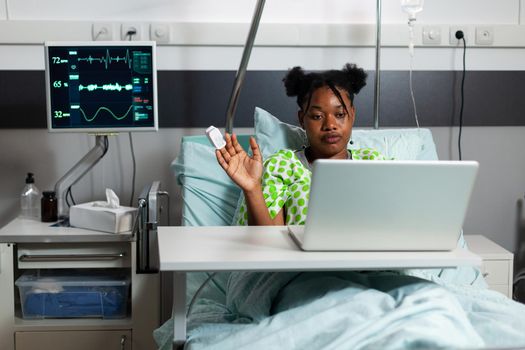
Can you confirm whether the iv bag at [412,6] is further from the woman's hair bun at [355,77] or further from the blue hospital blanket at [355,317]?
the blue hospital blanket at [355,317]

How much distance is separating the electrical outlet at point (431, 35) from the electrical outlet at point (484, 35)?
0.16 m

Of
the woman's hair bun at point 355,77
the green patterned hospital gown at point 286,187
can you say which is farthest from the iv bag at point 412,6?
the green patterned hospital gown at point 286,187

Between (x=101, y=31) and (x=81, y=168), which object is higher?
(x=101, y=31)

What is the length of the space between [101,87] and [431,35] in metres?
1.33

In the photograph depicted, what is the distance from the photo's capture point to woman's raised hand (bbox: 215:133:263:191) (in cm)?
184

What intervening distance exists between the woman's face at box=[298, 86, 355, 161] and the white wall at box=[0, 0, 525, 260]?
72 cm

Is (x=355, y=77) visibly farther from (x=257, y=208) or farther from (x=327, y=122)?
(x=257, y=208)

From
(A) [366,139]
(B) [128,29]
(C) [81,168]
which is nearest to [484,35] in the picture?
(A) [366,139]

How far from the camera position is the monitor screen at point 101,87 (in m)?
2.44

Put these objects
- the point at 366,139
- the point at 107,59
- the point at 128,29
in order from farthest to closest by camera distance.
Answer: the point at 128,29 < the point at 366,139 < the point at 107,59

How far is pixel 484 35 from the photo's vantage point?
2.98 m

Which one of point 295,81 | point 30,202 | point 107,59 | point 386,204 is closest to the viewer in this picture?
point 386,204

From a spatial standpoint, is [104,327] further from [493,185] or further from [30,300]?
[493,185]

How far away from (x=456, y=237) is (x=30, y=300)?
149cm
